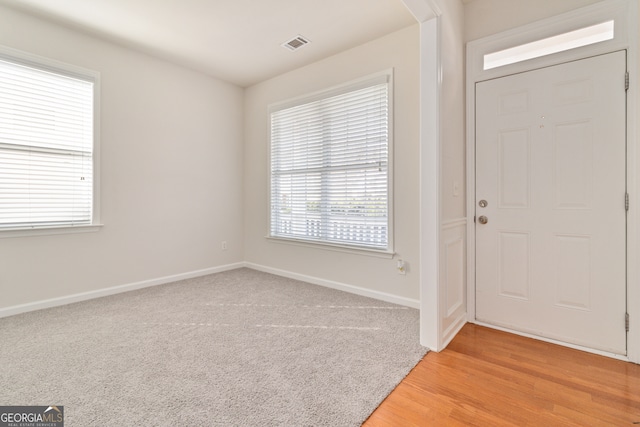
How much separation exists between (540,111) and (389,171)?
1352 millimetres

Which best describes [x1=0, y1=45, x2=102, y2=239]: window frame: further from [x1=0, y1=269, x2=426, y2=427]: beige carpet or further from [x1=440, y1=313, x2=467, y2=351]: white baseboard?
[x1=440, y1=313, x2=467, y2=351]: white baseboard

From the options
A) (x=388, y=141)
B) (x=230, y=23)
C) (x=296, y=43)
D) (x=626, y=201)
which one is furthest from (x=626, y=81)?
(x=230, y=23)

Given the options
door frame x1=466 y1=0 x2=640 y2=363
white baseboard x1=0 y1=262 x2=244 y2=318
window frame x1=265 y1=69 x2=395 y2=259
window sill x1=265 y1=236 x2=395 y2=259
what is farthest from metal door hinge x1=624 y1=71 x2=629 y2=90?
white baseboard x1=0 y1=262 x2=244 y2=318

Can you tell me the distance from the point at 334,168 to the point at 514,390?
2674 millimetres

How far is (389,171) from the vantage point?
3.14 metres

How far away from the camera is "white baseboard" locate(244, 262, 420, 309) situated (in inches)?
120

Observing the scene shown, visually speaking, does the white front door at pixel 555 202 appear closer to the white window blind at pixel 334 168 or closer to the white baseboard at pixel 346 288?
the white baseboard at pixel 346 288

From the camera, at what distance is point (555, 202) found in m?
2.25

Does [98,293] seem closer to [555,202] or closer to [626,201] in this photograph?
[555,202]

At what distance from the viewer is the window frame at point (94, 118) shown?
274 centimetres

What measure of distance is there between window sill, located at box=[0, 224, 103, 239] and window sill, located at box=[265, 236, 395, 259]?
213 centimetres

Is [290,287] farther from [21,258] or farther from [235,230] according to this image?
[21,258]

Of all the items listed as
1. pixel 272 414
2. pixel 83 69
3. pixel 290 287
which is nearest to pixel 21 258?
pixel 83 69

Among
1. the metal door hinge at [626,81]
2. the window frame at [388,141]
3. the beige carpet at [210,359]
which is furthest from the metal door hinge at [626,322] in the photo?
the window frame at [388,141]
